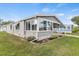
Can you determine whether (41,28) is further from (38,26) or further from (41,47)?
(41,47)

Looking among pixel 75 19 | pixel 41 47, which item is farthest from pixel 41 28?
pixel 75 19

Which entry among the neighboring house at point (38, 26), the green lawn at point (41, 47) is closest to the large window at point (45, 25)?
the neighboring house at point (38, 26)

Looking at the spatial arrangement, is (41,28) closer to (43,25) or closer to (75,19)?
(43,25)

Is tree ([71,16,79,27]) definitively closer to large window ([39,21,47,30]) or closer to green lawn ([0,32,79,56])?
green lawn ([0,32,79,56])

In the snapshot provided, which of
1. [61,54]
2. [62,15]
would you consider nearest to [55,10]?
[62,15]

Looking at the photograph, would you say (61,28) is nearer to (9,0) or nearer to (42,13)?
(42,13)

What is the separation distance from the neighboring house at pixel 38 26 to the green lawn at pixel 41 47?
0.27 feet

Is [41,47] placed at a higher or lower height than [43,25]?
lower

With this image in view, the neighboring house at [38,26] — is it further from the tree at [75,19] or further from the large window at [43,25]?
the tree at [75,19]

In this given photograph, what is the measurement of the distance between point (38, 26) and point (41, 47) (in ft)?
0.69

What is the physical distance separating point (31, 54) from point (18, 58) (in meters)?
0.13

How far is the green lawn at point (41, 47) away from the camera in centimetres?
498

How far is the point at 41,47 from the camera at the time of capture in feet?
16.4

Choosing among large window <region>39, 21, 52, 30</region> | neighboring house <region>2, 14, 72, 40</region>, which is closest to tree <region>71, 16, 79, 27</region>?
neighboring house <region>2, 14, 72, 40</region>
